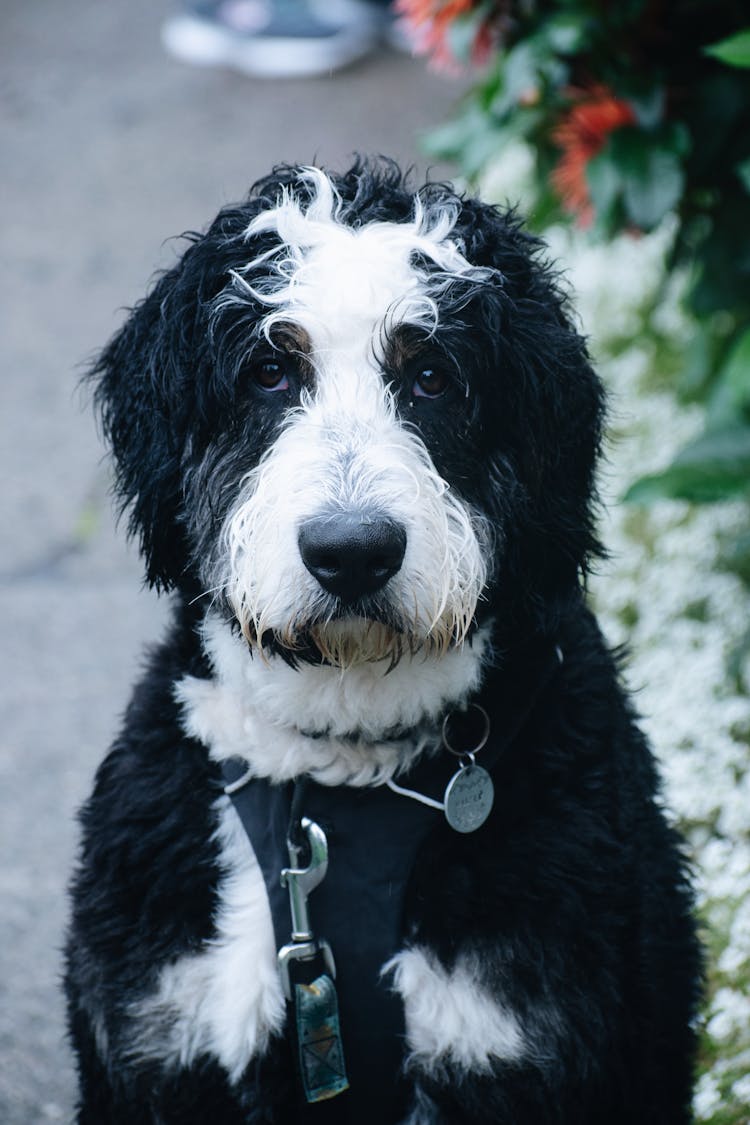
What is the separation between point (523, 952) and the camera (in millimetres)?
2047

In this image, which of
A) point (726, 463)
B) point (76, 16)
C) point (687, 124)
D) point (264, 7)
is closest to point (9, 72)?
point (76, 16)

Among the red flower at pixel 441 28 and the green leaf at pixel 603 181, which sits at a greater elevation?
the red flower at pixel 441 28

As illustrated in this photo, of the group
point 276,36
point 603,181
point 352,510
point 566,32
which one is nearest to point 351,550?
point 352,510

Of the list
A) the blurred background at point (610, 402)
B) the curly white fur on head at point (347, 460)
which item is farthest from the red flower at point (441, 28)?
the curly white fur on head at point (347, 460)

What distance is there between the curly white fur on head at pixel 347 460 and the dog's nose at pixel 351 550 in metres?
0.01

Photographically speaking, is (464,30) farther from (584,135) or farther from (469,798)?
(469,798)

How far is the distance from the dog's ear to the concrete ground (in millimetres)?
372

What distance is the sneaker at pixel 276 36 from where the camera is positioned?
24.8 feet

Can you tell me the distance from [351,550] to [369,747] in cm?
43

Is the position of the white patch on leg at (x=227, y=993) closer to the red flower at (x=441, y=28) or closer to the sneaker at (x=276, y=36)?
the red flower at (x=441, y=28)

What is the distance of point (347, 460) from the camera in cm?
192

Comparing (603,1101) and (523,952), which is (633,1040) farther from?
(523,952)

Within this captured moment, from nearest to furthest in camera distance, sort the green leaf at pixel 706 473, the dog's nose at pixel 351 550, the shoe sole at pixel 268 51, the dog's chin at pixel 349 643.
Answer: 1. the dog's nose at pixel 351 550
2. the dog's chin at pixel 349 643
3. the green leaf at pixel 706 473
4. the shoe sole at pixel 268 51

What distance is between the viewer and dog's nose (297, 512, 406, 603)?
1.82m
